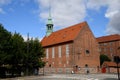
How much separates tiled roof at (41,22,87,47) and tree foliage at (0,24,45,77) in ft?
81.9

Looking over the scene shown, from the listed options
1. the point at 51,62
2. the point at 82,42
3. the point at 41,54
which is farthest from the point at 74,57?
the point at 41,54

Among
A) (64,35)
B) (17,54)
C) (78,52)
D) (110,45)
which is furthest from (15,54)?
(110,45)

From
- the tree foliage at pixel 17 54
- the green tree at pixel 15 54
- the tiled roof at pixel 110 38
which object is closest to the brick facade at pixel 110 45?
the tiled roof at pixel 110 38

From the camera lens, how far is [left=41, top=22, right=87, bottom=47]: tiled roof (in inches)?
3136

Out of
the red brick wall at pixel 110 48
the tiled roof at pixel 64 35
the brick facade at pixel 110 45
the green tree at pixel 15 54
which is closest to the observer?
the green tree at pixel 15 54

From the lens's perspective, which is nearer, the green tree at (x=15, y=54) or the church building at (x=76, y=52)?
the green tree at (x=15, y=54)

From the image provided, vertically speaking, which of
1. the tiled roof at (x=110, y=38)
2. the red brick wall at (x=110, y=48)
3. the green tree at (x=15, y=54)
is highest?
the tiled roof at (x=110, y=38)

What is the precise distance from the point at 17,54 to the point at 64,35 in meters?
39.3

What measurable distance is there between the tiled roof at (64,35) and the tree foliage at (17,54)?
2498cm

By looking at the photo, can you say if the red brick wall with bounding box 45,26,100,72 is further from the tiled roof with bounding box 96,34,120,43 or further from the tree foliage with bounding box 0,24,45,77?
the tiled roof with bounding box 96,34,120,43

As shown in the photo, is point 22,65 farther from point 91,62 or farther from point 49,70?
point 91,62

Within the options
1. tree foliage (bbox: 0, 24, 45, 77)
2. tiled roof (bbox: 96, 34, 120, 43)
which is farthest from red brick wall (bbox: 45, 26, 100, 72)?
tiled roof (bbox: 96, 34, 120, 43)

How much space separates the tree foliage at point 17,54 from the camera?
46.5 meters

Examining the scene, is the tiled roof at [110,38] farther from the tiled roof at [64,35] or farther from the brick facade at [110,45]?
the tiled roof at [64,35]
